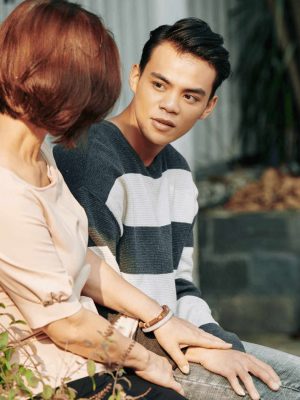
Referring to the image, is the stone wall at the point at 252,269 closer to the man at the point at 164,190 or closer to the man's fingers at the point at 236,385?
the man at the point at 164,190

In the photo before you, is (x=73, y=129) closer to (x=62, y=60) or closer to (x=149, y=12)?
(x=62, y=60)

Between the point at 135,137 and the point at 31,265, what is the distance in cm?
96

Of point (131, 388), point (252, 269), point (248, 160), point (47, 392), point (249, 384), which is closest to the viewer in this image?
point (47, 392)

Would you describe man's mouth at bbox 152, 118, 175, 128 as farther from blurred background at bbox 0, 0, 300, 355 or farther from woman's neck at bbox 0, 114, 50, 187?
blurred background at bbox 0, 0, 300, 355

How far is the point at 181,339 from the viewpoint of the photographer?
2846 millimetres

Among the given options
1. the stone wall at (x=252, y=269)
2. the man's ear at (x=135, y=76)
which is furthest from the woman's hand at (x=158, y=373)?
the stone wall at (x=252, y=269)

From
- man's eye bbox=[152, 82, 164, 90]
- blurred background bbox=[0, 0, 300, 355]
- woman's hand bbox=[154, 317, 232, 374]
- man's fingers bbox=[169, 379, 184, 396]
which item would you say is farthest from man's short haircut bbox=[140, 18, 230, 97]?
blurred background bbox=[0, 0, 300, 355]

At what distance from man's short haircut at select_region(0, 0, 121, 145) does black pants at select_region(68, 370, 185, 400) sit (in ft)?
2.02

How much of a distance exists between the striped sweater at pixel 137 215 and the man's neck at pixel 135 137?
0.04m

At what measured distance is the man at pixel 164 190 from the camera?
287 cm

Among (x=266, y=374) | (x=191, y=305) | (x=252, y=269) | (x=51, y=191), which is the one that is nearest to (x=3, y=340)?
(x=51, y=191)

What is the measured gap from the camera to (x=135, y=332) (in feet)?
9.26

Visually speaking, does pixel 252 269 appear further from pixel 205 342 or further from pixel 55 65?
pixel 55 65

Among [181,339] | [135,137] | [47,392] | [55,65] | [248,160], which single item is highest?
[55,65]
